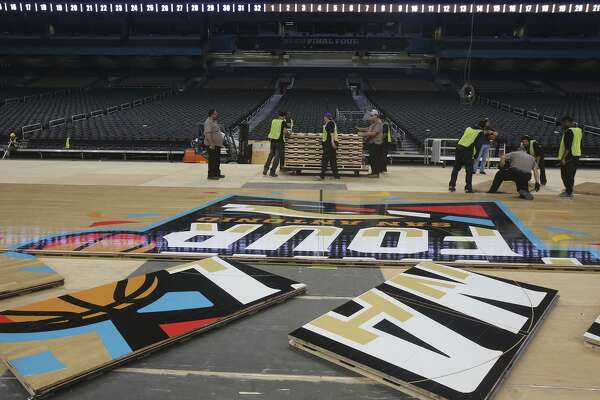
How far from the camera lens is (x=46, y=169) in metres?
12.2

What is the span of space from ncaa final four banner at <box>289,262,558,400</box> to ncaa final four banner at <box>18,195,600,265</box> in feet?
3.23

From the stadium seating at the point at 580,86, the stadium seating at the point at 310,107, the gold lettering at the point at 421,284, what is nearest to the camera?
the gold lettering at the point at 421,284

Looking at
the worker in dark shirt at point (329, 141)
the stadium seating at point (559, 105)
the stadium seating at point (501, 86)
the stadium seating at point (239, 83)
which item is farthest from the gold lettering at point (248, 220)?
the stadium seating at point (501, 86)

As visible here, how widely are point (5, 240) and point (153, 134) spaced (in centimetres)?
1445

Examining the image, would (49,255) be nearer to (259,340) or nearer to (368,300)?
(259,340)

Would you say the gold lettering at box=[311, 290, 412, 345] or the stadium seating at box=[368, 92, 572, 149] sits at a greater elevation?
the stadium seating at box=[368, 92, 572, 149]

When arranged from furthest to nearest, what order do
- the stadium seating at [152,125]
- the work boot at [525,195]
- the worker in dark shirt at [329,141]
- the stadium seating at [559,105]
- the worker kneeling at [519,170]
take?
the stadium seating at [559,105], the stadium seating at [152,125], the worker in dark shirt at [329,141], the worker kneeling at [519,170], the work boot at [525,195]

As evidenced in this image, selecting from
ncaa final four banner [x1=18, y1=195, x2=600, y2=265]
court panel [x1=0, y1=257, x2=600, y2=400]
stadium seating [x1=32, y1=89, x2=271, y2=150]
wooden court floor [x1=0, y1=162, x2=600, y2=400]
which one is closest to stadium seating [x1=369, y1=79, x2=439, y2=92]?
stadium seating [x1=32, y1=89, x2=271, y2=150]

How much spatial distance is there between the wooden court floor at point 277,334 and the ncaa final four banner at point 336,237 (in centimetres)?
30

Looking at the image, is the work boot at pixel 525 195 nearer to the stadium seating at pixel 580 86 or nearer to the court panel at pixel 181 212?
the court panel at pixel 181 212

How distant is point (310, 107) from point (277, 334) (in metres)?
22.9

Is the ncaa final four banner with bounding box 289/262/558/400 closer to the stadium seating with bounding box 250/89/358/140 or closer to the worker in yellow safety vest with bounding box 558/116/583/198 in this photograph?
the worker in yellow safety vest with bounding box 558/116/583/198

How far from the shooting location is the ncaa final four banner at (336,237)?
461cm

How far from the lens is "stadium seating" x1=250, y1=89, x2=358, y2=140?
19.1m
